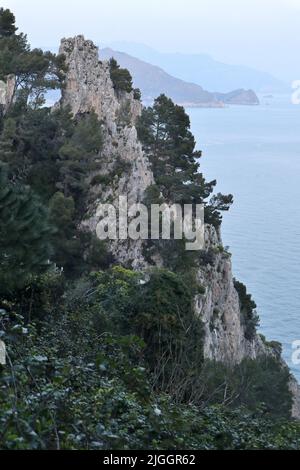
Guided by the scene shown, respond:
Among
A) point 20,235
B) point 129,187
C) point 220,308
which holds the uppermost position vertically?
point 129,187

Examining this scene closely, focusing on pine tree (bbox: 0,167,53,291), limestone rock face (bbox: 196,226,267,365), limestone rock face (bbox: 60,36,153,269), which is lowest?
limestone rock face (bbox: 196,226,267,365)

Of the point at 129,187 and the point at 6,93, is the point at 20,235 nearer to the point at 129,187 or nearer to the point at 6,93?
the point at 129,187

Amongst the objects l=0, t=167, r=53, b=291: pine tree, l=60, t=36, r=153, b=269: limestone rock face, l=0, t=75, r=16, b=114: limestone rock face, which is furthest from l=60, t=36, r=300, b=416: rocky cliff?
l=0, t=167, r=53, b=291: pine tree

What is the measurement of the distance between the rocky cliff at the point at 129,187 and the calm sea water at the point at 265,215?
12620 millimetres

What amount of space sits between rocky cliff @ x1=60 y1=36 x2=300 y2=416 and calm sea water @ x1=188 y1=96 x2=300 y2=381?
12620 mm

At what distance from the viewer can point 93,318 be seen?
55.6 ft

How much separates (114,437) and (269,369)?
2511 centimetres

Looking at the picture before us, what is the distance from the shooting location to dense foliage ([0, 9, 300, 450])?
855cm

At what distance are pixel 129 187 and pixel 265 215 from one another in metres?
45.4

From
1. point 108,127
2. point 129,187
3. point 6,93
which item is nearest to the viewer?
point 129,187

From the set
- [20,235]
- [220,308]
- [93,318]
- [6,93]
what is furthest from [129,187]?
[20,235]

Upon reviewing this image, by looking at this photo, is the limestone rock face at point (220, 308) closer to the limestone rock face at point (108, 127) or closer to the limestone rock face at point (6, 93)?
the limestone rock face at point (108, 127)

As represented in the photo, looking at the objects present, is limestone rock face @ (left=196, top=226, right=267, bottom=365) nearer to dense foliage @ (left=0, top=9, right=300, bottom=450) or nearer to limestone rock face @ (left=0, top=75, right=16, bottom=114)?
dense foliage @ (left=0, top=9, right=300, bottom=450)

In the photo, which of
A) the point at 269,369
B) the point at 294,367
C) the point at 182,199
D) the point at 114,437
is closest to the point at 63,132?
the point at 182,199
